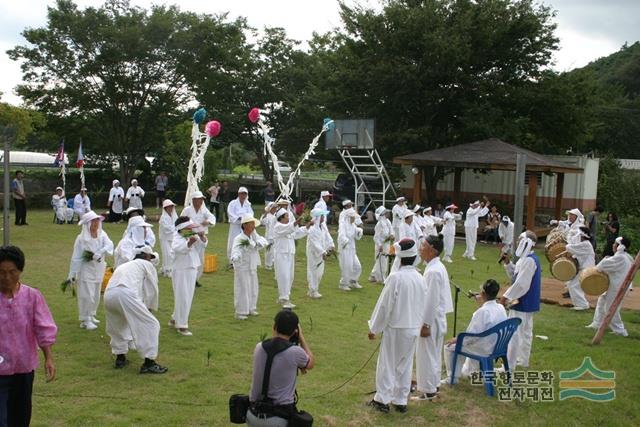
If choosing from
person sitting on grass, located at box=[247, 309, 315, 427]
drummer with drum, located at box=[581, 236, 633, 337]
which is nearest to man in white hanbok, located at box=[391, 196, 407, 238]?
drummer with drum, located at box=[581, 236, 633, 337]

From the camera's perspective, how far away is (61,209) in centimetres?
2370

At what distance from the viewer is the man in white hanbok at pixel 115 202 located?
24.2 metres

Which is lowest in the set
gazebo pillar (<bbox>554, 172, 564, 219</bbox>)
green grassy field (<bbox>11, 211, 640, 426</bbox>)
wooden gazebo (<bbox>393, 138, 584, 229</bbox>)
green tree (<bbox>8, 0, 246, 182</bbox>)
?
green grassy field (<bbox>11, 211, 640, 426</bbox>)

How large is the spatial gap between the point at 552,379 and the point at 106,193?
27.2 meters

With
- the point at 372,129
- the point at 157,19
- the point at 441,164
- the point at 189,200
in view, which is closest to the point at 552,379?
the point at 189,200

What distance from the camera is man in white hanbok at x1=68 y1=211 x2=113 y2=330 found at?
9766mm

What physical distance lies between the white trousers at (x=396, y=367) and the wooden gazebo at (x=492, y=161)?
1606 centimetres

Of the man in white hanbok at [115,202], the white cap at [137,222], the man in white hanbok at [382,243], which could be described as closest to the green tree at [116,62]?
the man in white hanbok at [115,202]

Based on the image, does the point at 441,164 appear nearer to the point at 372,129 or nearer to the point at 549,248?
the point at 372,129

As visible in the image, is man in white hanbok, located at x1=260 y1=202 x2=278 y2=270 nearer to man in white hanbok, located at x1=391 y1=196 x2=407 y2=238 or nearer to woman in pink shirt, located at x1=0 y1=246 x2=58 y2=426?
man in white hanbok, located at x1=391 y1=196 x2=407 y2=238

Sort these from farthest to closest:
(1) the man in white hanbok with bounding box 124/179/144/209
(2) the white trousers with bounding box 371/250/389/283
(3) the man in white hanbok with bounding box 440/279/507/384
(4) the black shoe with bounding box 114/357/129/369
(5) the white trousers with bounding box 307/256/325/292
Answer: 1. (1) the man in white hanbok with bounding box 124/179/144/209
2. (2) the white trousers with bounding box 371/250/389/283
3. (5) the white trousers with bounding box 307/256/325/292
4. (4) the black shoe with bounding box 114/357/129/369
5. (3) the man in white hanbok with bounding box 440/279/507/384

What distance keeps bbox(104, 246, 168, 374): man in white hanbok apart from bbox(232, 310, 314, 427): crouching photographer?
3.27m

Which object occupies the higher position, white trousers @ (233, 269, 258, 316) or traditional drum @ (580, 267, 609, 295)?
traditional drum @ (580, 267, 609, 295)

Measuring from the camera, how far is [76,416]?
6406 mm
